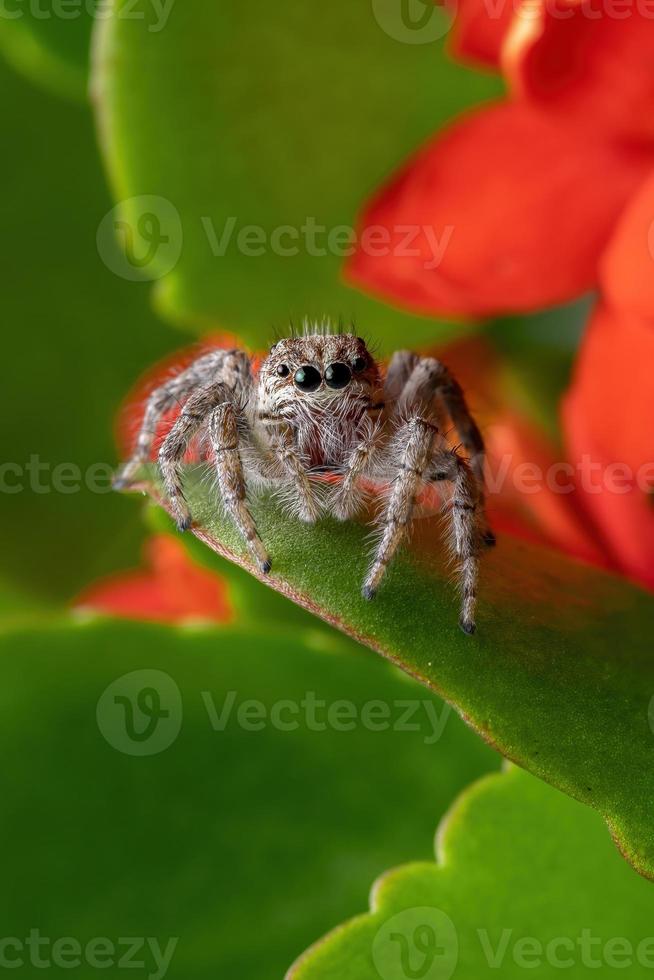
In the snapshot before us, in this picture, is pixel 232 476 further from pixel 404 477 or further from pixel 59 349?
pixel 59 349

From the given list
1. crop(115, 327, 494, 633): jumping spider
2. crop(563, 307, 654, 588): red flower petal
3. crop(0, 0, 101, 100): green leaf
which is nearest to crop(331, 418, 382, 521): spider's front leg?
crop(115, 327, 494, 633): jumping spider

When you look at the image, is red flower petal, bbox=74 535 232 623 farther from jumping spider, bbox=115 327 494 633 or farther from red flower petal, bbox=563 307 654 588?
red flower petal, bbox=563 307 654 588

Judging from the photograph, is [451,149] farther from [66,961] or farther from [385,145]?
[66,961]

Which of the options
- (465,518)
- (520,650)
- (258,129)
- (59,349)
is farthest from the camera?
(59,349)

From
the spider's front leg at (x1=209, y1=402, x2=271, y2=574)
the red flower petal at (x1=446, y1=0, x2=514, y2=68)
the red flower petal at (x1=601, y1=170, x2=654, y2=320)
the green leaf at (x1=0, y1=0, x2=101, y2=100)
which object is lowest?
the spider's front leg at (x1=209, y1=402, x2=271, y2=574)

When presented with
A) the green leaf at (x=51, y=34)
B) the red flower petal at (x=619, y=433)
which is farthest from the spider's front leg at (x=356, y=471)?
the green leaf at (x=51, y=34)

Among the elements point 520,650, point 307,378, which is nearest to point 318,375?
point 307,378

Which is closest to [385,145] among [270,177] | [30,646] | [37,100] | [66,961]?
[270,177]
